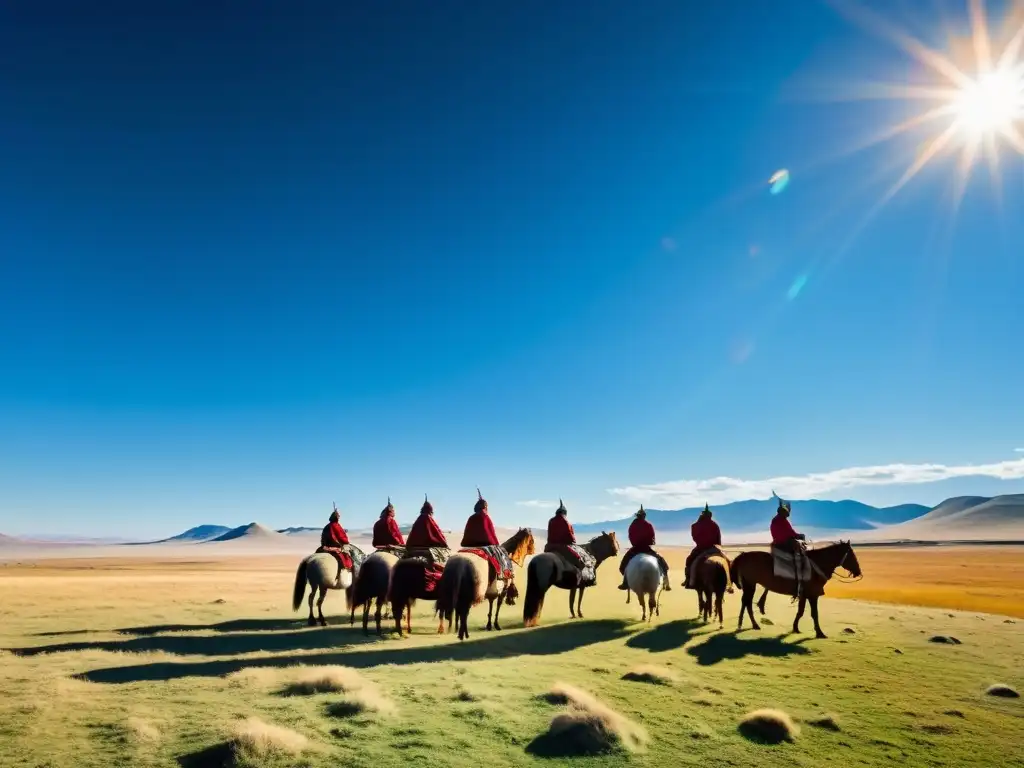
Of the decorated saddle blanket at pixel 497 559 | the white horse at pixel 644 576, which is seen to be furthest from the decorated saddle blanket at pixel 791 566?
the decorated saddle blanket at pixel 497 559

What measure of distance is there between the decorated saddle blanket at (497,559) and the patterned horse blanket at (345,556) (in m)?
4.22

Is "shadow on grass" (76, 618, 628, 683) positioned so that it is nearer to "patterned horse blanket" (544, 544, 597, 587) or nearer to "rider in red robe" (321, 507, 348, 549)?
"patterned horse blanket" (544, 544, 597, 587)

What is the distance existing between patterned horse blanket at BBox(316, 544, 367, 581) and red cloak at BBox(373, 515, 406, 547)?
0.69 meters

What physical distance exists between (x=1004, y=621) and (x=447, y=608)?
16.6 metres

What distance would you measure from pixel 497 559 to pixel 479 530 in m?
0.91

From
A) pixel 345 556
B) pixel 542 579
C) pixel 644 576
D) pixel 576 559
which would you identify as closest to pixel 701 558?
pixel 644 576

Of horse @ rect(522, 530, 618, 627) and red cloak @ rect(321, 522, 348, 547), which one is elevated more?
red cloak @ rect(321, 522, 348, 547)

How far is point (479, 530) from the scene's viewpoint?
52.7 feet

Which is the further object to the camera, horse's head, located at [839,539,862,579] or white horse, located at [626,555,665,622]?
white horse, located at [626,555,665,622]

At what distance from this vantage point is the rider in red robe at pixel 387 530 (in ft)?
59.4

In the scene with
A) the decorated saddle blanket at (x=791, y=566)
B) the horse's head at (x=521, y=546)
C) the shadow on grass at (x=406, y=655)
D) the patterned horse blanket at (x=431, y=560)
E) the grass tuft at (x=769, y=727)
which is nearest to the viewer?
the grass tuft at (x=769, y=727)

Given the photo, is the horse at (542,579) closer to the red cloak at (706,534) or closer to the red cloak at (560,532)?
the red cloak at (560,532)

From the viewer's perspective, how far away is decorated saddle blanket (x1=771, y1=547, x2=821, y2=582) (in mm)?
15344

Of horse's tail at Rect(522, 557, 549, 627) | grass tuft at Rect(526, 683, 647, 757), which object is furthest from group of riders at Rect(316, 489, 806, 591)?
grass tuft at Rect(526, 683, 647, 757)
